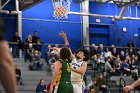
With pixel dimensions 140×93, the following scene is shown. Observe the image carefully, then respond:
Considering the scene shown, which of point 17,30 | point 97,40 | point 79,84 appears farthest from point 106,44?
point 79,84

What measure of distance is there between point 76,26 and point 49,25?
1990 millimetres

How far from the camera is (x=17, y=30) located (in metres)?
23.1

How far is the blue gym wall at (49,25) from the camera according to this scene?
23.8 m

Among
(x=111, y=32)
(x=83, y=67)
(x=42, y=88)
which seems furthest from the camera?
(x=111, y=32)

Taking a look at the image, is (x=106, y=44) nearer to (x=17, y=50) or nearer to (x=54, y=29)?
(x=54, y=29)

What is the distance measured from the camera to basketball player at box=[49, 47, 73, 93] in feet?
25.8

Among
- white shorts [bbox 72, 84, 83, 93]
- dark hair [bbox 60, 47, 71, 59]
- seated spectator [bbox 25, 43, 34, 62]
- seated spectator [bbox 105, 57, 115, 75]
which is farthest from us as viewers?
seated spectator [bbox 105, 57, 115, 75]

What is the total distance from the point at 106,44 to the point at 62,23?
3.69 m

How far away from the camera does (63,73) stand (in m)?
7.96

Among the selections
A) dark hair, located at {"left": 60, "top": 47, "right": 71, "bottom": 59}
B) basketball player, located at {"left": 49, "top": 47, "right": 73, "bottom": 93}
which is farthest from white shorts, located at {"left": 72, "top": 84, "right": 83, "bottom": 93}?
dark hair, located at {"left": 60, "top": 47, "right": 71, "bottom": 59}

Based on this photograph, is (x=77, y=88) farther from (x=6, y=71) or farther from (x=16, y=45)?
(x=16, y=45)

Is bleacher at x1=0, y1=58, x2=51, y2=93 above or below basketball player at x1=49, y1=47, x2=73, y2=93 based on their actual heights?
below

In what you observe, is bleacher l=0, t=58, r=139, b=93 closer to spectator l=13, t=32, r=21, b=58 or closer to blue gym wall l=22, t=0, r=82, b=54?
spectator l=13, t=32, r=21, b=58

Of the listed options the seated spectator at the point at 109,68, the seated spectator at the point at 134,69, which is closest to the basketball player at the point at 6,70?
the seated spectator at the point at 109,68
